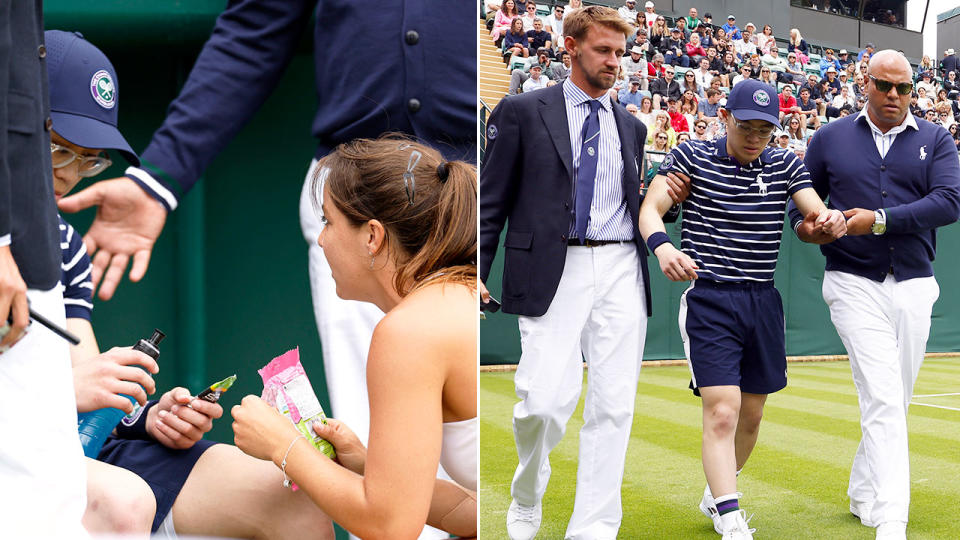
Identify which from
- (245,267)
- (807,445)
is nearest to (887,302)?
(807,445)

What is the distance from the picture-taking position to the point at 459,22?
1.00 metres

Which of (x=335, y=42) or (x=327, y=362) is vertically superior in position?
(x=335, y=42)

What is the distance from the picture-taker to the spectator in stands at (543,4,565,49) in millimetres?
6101

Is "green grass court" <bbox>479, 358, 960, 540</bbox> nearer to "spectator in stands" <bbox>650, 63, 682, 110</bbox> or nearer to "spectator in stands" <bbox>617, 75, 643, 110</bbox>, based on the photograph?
"spectator in stands" <bbox>617, 75, 643, 110</bbox>

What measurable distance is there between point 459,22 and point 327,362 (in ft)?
1.29

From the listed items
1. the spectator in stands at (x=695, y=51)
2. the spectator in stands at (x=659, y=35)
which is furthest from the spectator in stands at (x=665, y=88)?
the spectator in stands at (x=695, y=51)

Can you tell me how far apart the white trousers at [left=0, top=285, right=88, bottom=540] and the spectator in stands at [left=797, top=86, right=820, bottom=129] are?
34.0 ft

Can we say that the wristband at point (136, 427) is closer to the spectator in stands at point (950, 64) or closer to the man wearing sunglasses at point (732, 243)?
the man wearing sunglasses at point (732, 243)

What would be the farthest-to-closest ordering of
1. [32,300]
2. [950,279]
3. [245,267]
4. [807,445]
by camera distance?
[950,279]
[807,445]
[245,267]
[32,300]

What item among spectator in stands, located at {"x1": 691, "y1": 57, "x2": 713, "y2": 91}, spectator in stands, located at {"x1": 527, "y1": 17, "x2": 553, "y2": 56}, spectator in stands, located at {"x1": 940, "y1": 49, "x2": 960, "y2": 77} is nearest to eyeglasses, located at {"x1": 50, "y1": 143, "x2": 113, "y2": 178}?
spectator in stands, located at {"x1": 527, "y1": 17, "x2": 553, "y2": 56}

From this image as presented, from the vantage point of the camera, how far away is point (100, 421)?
31.7 inches

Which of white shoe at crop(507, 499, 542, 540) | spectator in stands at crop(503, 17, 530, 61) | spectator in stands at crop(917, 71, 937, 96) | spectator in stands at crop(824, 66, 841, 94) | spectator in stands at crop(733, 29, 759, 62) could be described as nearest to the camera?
white shoe at crop(507, 499, 542, 540)

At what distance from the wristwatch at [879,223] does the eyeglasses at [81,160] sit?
6.93 feet

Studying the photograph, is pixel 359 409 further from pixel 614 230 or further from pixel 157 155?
pixel 614 230
